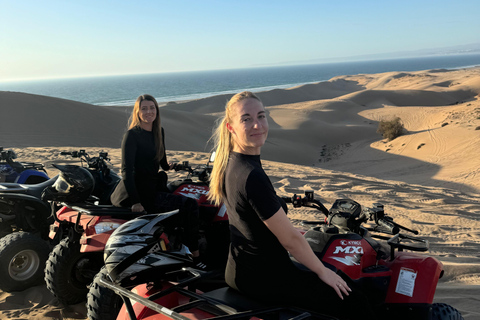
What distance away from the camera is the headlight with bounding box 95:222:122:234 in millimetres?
→ 3830

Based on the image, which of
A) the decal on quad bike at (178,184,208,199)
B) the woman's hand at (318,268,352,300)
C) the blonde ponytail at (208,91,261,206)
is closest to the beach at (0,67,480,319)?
the decal on quad bike at (178,184,208,199)

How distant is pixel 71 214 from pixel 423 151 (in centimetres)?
1755

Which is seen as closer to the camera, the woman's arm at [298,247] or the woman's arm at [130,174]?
the woman's arm at [298,247]

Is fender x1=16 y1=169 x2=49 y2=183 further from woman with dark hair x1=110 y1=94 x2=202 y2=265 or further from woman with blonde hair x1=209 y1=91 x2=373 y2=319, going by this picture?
woman with blonde hair x1=209 y1=91 x2=373 y2=319

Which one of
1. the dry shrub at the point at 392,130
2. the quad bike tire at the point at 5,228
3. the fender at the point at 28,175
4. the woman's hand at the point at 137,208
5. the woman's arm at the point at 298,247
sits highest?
the woman's arm at the point at 298,247

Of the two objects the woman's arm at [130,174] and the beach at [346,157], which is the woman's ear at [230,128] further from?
the beach at [346,157]

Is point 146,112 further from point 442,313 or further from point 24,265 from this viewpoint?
point 442,313

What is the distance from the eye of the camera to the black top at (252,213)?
6.55 ft

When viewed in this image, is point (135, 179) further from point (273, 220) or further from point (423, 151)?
point (423, 151)

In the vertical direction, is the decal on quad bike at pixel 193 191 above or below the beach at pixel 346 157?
above

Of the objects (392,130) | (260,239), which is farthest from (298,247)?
(392,130)

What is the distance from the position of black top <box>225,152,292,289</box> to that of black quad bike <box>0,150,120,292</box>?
2718mm

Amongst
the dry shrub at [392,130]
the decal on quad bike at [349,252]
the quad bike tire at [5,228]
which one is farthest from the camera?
the dry shrub at [392,130]

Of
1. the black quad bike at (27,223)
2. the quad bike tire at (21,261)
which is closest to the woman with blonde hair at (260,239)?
the black quad bike at (27,223)
